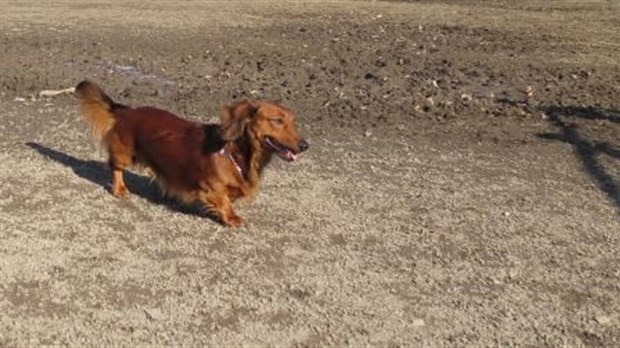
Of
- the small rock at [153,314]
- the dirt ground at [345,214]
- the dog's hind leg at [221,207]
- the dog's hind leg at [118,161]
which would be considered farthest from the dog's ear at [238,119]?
the small rock at [153,314]

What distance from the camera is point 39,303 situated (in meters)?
4.28

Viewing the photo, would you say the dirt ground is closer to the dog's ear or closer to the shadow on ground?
the shadow on ground

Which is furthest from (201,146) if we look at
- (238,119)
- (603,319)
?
(603,319)

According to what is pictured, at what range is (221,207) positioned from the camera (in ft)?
17.5

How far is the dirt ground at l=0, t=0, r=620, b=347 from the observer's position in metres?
4.16

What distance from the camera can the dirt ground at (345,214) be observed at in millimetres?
4160

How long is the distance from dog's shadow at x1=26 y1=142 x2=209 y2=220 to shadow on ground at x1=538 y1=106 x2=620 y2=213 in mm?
2990

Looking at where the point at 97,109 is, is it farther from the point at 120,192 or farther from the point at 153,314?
the point at 153,314

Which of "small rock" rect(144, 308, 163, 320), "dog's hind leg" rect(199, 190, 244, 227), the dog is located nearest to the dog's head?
the dog

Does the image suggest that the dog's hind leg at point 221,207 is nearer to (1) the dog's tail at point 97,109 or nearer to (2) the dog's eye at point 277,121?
(2) the dog's eye at point 277,121

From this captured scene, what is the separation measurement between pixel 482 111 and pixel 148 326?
17.2 ft

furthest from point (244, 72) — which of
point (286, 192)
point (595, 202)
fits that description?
point (595, 202)

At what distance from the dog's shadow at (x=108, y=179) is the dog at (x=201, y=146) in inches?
5.4

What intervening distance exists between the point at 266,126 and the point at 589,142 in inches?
138
